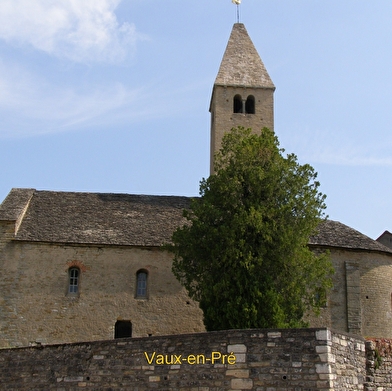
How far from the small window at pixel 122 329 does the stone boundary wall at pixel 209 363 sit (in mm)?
10498

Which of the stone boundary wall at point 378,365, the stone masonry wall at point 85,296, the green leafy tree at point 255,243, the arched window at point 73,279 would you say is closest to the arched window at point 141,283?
the stone masonry wall at point 85,296

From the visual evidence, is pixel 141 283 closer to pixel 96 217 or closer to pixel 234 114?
pixel 96 217

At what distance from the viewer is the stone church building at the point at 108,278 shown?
26016mm

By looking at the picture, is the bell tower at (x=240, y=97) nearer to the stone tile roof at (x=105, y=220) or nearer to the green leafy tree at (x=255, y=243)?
the stone tile roof at (x=105, y=220)

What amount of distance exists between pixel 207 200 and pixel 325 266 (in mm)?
5108

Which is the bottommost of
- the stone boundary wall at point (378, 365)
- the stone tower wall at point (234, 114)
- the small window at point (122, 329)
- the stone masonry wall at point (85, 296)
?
the stone boundary wall at point (378, 365)

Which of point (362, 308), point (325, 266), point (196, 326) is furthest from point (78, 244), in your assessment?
point (362, 308)

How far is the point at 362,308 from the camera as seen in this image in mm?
27609

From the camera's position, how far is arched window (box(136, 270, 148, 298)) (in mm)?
27141

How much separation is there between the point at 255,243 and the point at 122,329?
8068 mm

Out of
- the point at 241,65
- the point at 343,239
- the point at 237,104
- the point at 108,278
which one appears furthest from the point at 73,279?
the point at 241,65

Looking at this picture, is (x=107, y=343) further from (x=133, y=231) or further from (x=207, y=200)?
(x=133, y=231)

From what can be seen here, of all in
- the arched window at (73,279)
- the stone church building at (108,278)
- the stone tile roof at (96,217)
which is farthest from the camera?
the stone tile roof at (96,217)

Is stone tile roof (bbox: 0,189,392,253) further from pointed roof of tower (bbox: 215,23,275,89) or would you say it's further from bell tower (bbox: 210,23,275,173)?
pointed roof of tower (bbox: 215,23,275,89)
